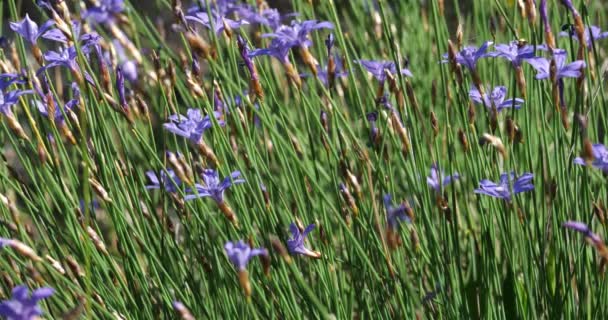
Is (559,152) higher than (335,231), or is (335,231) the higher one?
(559,152)

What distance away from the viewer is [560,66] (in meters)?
1.61

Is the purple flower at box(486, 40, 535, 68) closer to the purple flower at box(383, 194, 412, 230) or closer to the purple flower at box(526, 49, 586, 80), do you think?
the purple flower at box(526, 49, 586, 80)

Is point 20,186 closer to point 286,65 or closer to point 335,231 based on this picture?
point 286,65

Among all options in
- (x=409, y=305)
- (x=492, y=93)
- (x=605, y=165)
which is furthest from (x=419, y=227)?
(x=605, y=165)

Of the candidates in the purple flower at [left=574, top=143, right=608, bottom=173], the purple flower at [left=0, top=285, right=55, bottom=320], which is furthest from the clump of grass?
the purple flower at [left=0, top=285, right=55, bottom=320]

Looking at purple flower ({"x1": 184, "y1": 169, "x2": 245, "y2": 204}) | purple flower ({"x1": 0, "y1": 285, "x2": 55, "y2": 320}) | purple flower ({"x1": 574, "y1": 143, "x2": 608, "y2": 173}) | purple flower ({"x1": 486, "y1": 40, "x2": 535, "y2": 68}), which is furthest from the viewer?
purple flower ({"x1": 184, "y1": 169, "x2": 245, "y2": 204})

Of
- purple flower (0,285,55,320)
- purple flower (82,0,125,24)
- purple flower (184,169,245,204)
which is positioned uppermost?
purple flower (82,0,125,24)

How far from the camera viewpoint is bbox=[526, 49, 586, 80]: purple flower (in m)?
1.52

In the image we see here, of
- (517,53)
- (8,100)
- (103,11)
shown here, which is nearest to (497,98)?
(517,53)

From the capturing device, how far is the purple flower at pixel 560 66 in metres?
1.52

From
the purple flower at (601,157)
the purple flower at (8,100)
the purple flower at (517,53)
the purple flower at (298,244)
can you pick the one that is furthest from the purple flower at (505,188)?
the purple flower at (8,100)

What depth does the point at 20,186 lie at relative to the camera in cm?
200

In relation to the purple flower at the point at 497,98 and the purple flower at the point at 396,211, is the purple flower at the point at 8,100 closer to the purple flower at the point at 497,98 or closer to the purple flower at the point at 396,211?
the purple flower at the point at 396,211

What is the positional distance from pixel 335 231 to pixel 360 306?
75 cm
